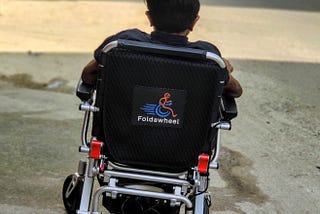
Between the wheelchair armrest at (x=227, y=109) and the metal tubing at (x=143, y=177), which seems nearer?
the metal tubing at (x=143, y=177)

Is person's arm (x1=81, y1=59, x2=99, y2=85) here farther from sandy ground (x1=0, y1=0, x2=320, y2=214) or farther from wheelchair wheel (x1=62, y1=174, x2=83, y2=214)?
sandy ground (x1=0, y1=0, x2=320, y2=214)

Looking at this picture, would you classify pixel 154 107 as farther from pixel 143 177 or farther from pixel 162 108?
pixel 143 177

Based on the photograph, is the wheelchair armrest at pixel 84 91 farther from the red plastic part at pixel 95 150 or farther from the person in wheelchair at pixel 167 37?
the red plastic part at pixel 95 150

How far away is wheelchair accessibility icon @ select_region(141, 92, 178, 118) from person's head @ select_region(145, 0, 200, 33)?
32 centimetres

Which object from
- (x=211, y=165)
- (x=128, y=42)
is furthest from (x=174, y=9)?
(x=211, y=165)

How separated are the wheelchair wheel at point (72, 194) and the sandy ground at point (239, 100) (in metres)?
0.17

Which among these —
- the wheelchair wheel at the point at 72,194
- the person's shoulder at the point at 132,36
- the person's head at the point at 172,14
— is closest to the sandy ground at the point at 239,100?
the wheelchair wheel at the point at 72,194

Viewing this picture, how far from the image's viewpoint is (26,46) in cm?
865

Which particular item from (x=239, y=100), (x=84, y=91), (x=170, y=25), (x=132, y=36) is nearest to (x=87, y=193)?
(x=84, y=91)

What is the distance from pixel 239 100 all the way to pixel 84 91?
12.0 feet

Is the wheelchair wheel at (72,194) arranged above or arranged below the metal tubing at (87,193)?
below

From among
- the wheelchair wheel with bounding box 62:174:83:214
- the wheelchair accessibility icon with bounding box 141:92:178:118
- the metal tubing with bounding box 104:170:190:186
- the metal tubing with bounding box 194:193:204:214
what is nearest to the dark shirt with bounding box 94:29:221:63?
the wheelchair accessibility icon with bounding box 141:92:178:118

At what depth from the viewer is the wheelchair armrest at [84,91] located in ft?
9.89

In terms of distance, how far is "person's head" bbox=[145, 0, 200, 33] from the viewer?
2.81m
